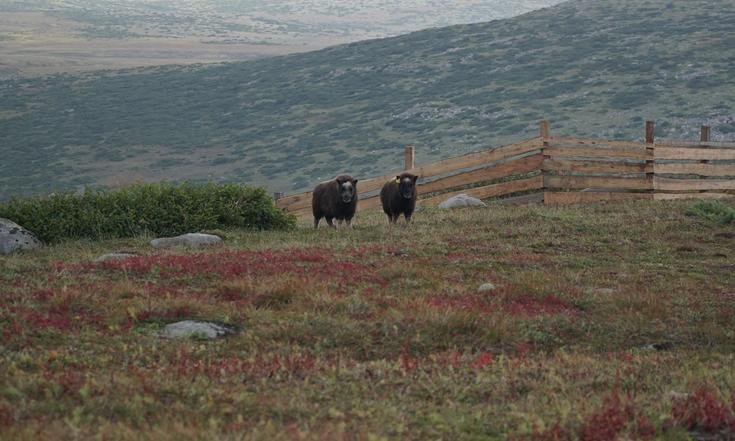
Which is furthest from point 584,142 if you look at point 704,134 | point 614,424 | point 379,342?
point 614,424

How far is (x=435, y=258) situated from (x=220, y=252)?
3470mm

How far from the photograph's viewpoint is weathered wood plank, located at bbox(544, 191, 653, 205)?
25031 mm

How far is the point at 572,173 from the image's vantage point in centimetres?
2594

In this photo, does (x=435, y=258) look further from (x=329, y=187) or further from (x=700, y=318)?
(x=329, y=187)

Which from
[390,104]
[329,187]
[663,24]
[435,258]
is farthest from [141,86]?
[435,258]

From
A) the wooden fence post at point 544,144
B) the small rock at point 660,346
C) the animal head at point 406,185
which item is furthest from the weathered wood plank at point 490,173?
the small rock at point 660,346

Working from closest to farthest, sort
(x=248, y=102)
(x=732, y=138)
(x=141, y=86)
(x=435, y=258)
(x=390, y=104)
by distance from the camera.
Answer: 1. (x=435, y=258)
2. (x=732, y=138)
3. (x=390, y=104)
4. (x=248, y=102)
5. (x=141, y=86)

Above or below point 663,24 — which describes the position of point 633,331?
below

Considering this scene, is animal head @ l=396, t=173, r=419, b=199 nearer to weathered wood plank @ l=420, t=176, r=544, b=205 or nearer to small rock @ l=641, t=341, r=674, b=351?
weathered wood plank @ l=420, t=176, r=544, b=205

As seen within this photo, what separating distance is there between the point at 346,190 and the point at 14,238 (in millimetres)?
7291

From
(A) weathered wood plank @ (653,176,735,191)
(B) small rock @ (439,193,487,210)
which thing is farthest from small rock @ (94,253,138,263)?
(A) weathered wood plank @ (653,176,735,191)

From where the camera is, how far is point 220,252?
1536cm

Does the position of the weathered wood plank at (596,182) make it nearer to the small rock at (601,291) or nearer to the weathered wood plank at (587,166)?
the weathered wood plank at (587,166)

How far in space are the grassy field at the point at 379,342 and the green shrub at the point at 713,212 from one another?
2.38 meters
